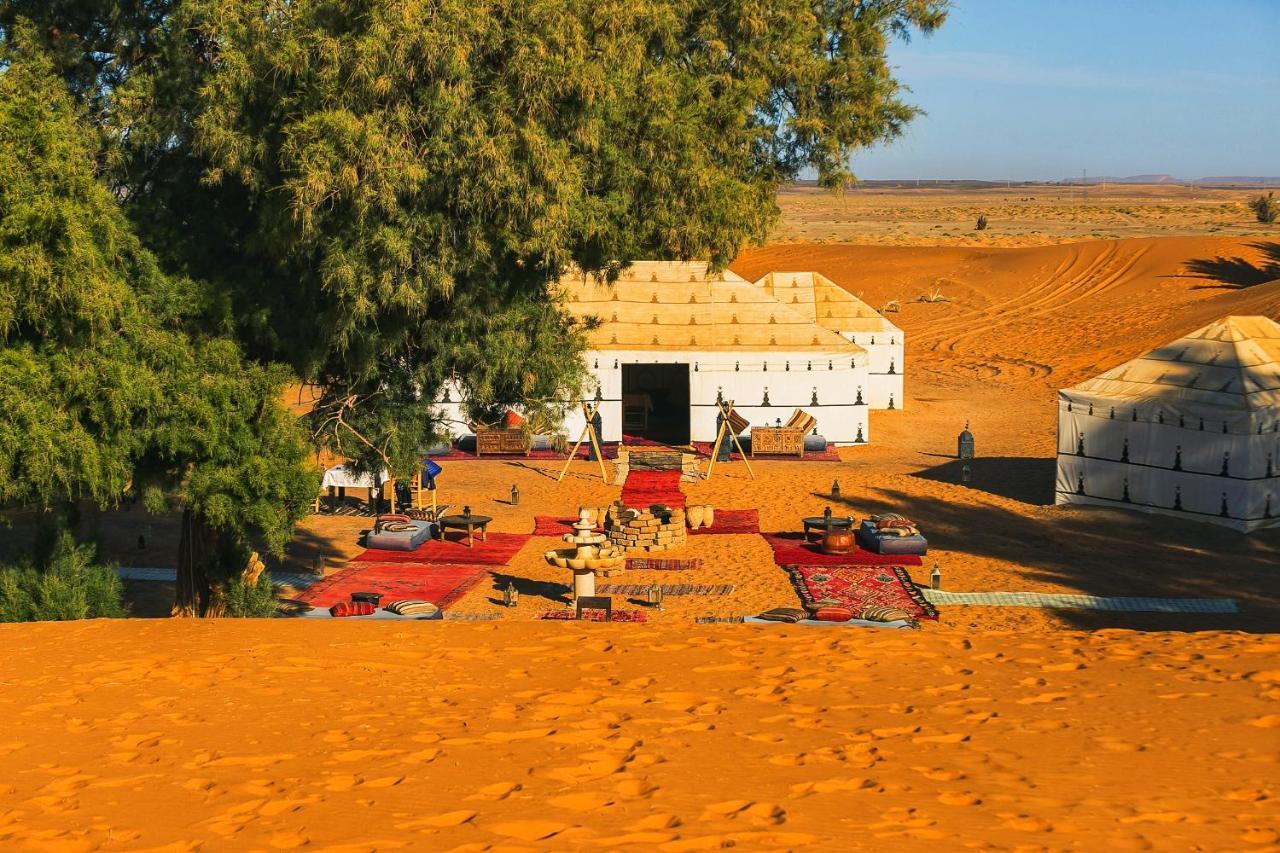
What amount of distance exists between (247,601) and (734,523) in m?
9.86

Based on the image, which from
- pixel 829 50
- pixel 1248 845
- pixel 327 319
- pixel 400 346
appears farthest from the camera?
pixel 829 50

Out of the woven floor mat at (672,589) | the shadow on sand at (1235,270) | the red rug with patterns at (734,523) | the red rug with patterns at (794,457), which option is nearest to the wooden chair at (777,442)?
the red rug with patterns at (794,457)

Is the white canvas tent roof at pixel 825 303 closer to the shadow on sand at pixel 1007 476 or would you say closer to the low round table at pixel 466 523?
the shadow on sand at pixel 1007 476

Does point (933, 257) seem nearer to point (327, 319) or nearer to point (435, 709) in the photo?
point (327, 319)

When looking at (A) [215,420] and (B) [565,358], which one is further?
(B) [565,358]

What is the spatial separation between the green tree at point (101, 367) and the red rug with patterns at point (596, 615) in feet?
13.8

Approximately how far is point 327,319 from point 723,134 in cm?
726

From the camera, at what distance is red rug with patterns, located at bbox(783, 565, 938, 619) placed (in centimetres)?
1822

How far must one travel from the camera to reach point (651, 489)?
2670cm

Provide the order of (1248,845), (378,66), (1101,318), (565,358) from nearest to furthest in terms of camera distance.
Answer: (1248,845)
(378,66)
(565,358)
(1101,318)

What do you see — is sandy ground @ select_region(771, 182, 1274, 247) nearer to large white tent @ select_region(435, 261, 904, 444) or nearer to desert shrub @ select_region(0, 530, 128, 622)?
large white tent @ select_region(435, 261, 904, 444)

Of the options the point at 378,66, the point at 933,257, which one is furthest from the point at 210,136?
the point at 933,257

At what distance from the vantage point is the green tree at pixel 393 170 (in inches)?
556

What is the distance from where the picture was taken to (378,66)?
45.9ft
